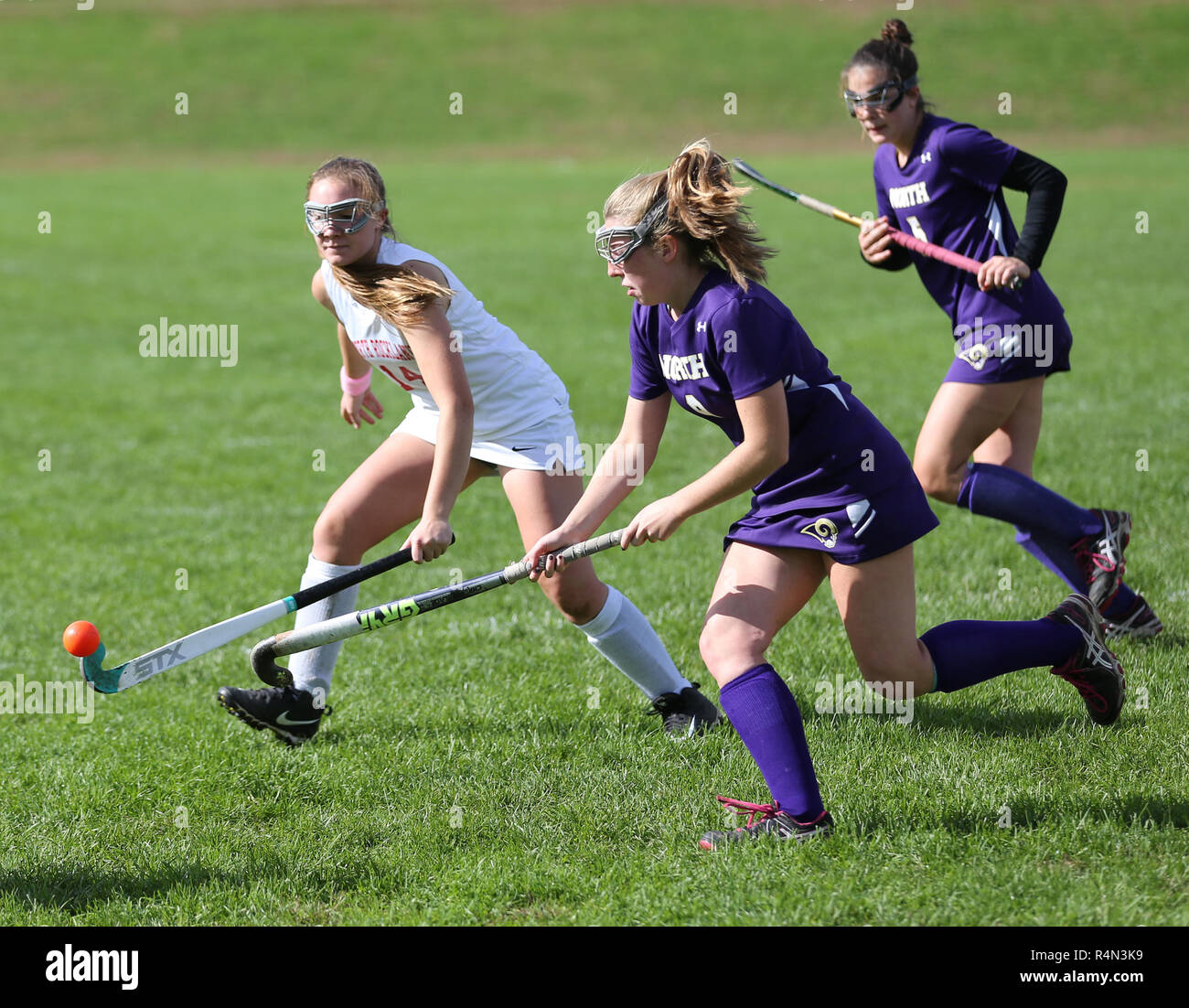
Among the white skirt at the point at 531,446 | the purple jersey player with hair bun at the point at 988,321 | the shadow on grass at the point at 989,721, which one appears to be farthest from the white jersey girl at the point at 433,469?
the purple jersey player with hair bun at the point at 988,321

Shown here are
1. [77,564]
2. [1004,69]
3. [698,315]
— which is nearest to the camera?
[698,315]

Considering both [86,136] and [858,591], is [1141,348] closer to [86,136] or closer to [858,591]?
[858,591]

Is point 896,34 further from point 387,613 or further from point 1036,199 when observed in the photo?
point 387,613

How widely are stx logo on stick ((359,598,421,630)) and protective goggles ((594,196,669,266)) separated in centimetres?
118

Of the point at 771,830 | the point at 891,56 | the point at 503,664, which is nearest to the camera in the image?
the point at 771,830

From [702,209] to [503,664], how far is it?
229 cm

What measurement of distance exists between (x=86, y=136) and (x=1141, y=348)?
110 ft

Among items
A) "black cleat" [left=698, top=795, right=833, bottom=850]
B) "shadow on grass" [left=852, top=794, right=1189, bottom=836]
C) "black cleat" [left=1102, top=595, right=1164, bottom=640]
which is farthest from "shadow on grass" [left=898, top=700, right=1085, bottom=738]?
"black cleat" [left=698, top=795, right=833, bottom=850]

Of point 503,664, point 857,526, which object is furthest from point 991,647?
point 503,664

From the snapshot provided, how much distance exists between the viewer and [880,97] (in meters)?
4.62

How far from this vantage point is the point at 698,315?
3.21 m

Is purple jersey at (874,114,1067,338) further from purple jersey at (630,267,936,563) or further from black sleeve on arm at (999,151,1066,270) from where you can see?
purple jersey at (630,267,936,563)

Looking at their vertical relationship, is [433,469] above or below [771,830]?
above
